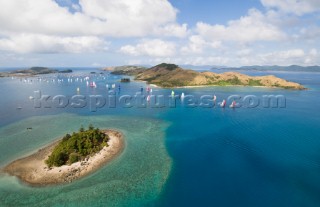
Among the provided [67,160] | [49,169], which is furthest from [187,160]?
[49,169]

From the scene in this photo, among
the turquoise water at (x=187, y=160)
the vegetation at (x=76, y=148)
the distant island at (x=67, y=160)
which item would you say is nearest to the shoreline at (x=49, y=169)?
the distant island at (x=67, y=160)

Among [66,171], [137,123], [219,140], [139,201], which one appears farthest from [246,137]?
[66,171]

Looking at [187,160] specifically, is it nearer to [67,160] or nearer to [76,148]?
[76,148]

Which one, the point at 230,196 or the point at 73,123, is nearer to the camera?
the point at 230,196

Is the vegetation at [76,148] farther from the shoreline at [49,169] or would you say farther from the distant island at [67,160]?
the shoreline at [49,169]

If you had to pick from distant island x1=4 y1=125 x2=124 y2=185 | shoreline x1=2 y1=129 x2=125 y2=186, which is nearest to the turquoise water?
shoreline x1=2 y1=129 x2=125 y2=186

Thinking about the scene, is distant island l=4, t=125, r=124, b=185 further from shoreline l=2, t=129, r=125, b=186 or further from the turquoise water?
the turquoise water

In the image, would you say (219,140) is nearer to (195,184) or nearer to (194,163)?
(194,163)
